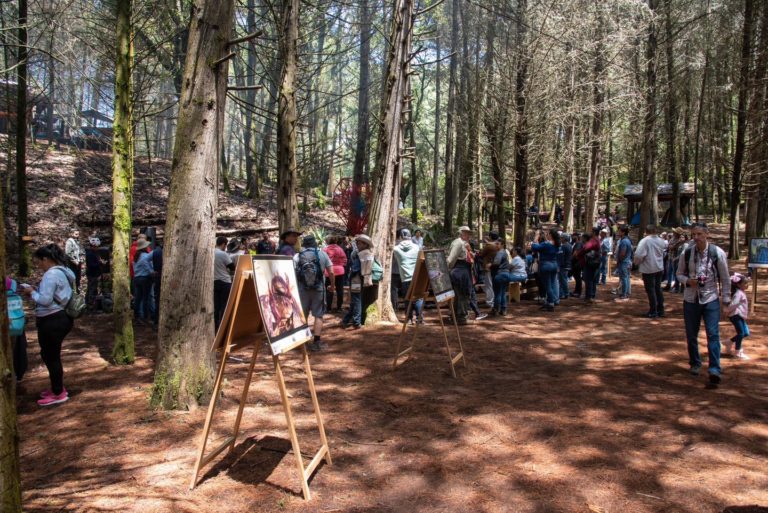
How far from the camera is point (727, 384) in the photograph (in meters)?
6.76

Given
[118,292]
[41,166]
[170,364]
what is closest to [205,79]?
[170,364]

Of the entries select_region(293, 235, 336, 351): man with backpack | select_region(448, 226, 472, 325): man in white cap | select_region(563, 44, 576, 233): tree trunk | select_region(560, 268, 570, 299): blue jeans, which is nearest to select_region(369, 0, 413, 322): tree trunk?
select_region(448, 226, 472, 325): man in white cap

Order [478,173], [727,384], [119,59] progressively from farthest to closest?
[478,173]
[119,59]
[727,384]

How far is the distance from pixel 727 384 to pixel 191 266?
20.7 feet

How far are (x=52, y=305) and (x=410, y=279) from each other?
626 cm

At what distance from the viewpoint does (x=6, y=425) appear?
8.02 feet

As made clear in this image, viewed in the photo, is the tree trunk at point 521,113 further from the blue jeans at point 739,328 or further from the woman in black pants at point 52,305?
the woman in black pants at point 52,305

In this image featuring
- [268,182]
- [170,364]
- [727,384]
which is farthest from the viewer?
[268,182]

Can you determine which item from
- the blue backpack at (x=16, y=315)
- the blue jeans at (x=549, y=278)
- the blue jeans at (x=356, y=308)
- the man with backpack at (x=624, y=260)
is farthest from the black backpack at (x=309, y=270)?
the man with backpack at (x=624, y=260)

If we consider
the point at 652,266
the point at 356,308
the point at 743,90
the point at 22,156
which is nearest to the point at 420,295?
the point at 356,308

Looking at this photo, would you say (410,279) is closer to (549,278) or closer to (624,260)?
(549,278)

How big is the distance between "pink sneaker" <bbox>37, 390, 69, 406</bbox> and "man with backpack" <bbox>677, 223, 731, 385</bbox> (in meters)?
7.42

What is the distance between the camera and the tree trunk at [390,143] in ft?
33.9

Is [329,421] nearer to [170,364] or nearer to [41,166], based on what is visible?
[170,364]
